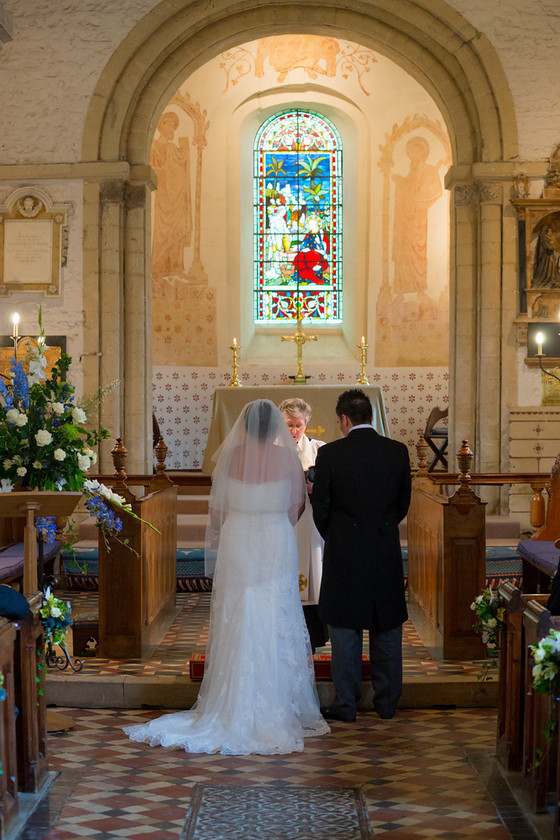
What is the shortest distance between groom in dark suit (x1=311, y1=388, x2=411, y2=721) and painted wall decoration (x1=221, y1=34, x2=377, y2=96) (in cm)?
1069

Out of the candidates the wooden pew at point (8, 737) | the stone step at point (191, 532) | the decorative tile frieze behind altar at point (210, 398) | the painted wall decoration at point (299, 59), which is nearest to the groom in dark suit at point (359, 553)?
the wooden pew at point (8, 737)

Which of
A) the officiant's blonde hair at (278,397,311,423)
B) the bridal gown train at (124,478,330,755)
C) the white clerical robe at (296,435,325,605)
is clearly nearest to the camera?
the bridal gown train at (124,478,330,755)

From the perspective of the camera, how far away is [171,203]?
15.2 meters

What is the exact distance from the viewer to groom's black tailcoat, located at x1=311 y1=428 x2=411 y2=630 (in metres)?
5.50

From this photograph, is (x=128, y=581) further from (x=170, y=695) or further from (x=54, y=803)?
(x=54, y=803)

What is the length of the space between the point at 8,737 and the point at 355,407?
247 centimetres

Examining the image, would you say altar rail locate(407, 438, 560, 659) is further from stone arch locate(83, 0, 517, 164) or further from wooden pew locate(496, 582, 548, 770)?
stone arch locate(83, 0, 517, 164)

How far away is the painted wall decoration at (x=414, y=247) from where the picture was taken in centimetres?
1505

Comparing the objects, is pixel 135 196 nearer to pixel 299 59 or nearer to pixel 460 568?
pixel 299 59

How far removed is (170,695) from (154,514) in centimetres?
164

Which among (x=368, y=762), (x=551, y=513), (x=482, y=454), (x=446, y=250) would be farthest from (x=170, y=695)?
(x=446, y=250)

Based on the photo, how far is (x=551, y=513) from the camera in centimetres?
745

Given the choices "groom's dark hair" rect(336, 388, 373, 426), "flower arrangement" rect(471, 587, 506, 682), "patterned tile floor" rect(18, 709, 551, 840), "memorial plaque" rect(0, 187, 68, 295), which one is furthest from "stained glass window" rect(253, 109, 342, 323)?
"flower arrangement" rect(471, 587, 506, 682)

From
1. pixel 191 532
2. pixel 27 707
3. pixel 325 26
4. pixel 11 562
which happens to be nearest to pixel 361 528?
pixel 27 707
